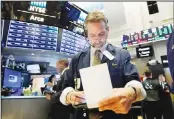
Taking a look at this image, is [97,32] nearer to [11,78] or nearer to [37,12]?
[11,78]

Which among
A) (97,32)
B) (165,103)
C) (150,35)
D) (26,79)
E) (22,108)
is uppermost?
(150,35)

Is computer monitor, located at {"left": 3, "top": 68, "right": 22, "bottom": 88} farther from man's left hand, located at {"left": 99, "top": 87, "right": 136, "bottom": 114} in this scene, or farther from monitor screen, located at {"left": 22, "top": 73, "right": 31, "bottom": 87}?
man's left hand, located at {"left": 99, "top": 87, "right": 136, "bottom": 114}

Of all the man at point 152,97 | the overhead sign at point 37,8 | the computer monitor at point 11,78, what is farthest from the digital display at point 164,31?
the computer monitor at point 11,78

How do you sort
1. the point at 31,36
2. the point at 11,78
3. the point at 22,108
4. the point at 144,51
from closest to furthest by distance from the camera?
the point at 22,108, the point at 11,78, the point at 31,36, the point at 144,51

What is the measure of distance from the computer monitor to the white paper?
1.21 metres

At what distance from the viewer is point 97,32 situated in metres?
0.85

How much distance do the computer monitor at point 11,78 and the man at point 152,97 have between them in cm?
162

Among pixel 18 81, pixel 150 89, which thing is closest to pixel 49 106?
pixel 18 81

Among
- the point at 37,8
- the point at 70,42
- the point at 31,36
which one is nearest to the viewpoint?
the point at 37,8

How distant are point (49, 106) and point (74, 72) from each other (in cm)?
108

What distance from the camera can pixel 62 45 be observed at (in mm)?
2941

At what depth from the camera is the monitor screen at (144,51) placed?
11.6 feet

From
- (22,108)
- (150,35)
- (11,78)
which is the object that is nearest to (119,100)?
(22,108)

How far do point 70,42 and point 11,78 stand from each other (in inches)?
51.1
